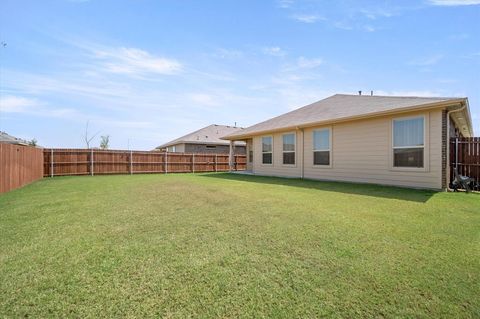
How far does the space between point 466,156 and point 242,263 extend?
29.7 feet

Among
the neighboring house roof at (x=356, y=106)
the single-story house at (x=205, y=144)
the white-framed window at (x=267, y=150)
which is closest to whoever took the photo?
the neighboring house roof at (x=356, y=106)

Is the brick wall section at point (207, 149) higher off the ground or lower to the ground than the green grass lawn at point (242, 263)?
higher

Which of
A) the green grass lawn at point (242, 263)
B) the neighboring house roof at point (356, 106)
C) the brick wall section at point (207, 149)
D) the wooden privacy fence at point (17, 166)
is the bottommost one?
the green grass lawn at point (242, 263)

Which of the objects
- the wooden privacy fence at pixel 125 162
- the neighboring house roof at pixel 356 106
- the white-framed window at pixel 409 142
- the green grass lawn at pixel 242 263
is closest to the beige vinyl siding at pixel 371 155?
the white-framed window at pixel 409 142

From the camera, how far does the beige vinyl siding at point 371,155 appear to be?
7.31 metres

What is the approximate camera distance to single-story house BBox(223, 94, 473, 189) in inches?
286

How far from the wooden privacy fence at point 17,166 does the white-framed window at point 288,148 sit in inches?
445

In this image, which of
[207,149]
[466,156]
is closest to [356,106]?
[466,156]

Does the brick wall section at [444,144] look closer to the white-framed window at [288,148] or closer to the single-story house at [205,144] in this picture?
the white-framed window at [288,148]

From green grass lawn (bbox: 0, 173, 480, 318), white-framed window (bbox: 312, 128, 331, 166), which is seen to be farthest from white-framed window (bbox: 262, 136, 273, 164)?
green grass lawn (bbox: 0, 173, 480, 318)

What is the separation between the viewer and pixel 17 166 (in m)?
9.02

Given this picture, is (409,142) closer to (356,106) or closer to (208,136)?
(356,106)

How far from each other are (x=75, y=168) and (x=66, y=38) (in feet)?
27.2

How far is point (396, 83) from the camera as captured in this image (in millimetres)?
14070
